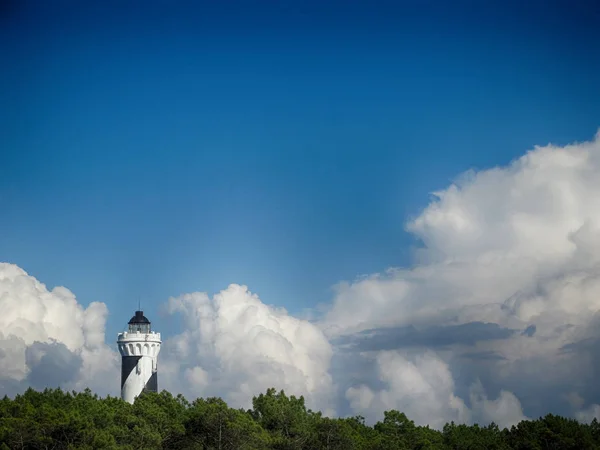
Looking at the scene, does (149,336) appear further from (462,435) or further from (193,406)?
(462,435)

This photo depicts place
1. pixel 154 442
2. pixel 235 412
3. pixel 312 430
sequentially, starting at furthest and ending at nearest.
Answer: pixel 312 430 → pixel 235 412 → pixel 154 442

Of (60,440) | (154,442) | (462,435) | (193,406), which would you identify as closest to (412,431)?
(462,435)

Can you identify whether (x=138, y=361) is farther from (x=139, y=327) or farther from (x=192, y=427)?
(x=192, y=427)

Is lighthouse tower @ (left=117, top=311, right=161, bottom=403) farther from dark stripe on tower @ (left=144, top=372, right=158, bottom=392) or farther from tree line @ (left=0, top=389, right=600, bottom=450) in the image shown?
tree line @ (left=0, top=389, right=600, bottom=450)

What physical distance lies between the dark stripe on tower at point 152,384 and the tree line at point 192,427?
6496 millimetres

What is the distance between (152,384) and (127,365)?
4.83 metres

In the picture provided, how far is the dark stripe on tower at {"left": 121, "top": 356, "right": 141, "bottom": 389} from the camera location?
139500mm

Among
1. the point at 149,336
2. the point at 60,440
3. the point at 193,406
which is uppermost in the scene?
the point at 149,336

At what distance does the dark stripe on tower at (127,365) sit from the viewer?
458 feet

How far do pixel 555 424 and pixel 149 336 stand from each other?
67.6 metres

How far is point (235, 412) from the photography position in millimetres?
114062

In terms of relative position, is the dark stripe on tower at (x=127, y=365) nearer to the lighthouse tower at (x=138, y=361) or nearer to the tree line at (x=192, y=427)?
the lighthouse tower at (x=138, y=361)

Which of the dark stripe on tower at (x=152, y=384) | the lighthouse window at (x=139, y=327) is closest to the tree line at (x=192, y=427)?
the dark stripe on tower at (x=152, y=384)

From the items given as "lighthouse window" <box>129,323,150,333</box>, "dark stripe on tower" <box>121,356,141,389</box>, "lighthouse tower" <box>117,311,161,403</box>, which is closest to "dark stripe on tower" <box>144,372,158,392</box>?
"lighthouse tower" <box>117,311,161,403</box>
